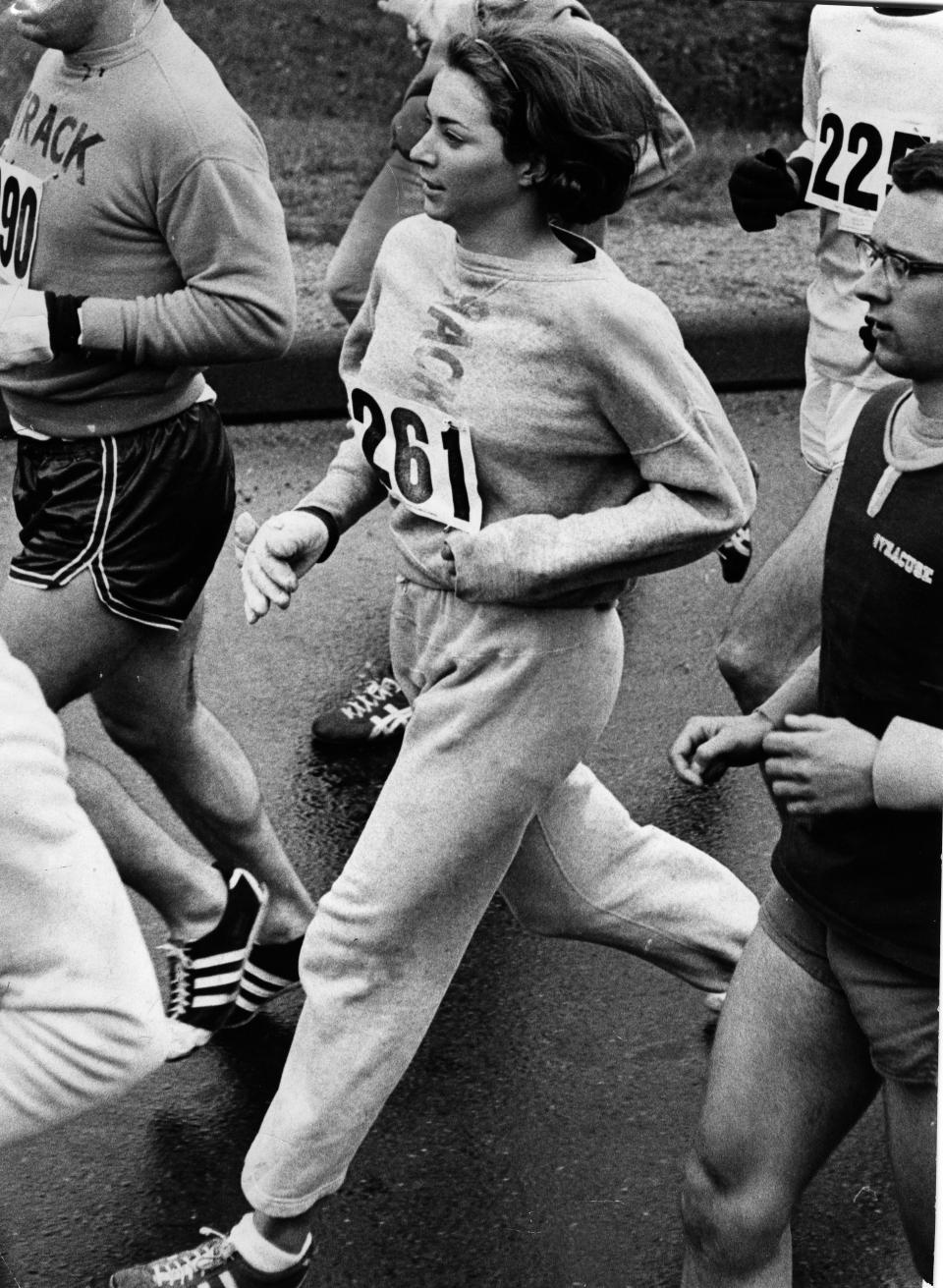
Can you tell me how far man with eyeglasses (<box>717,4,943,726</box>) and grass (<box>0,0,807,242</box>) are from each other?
483 cm

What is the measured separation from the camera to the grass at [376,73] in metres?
9.70

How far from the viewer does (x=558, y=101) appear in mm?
3084

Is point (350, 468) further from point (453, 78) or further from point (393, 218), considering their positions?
point (393, 218)

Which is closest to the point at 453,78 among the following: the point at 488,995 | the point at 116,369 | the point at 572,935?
the point at 116,369

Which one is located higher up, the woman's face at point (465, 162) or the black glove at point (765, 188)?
the woman's face at point (465, 162)

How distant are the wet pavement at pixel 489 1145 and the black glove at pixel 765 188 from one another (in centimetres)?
130

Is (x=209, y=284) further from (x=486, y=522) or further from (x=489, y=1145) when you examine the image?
(x=489, y=1145)

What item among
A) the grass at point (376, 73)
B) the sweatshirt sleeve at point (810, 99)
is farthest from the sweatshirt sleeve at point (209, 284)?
the grass at point (376, 73)

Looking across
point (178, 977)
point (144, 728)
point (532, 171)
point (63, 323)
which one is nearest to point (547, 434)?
point (532, 171)

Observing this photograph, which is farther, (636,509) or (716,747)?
(636,509)

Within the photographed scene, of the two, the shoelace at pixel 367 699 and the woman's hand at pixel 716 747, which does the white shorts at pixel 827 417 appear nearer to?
the shoelace at pixel 367 699

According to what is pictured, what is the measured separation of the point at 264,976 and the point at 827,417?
5.55 feet

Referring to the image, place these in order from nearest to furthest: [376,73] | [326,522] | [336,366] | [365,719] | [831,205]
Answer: [326,522] → [831,205] → [365,719] → [336,366] → [376,73]

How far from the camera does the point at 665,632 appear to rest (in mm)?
5898
